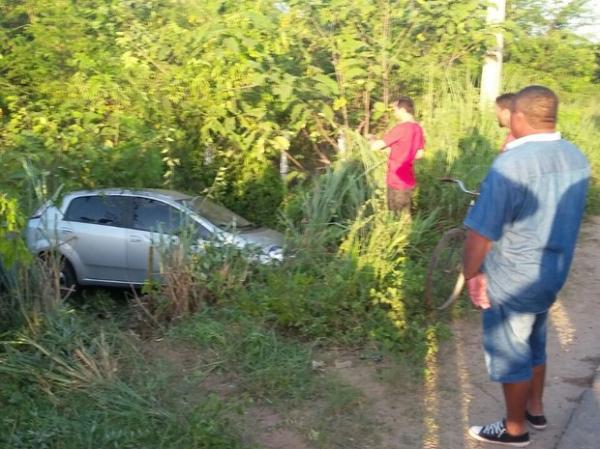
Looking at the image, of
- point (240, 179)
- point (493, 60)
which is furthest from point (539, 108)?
point (493, 60)

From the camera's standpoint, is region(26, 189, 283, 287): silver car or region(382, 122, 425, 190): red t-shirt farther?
region(26, 189, 283, 287): silver car

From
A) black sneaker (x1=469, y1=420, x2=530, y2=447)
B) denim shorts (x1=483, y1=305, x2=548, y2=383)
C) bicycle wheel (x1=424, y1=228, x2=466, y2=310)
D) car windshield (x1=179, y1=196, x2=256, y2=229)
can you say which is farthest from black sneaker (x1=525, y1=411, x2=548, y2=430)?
car windshield (x1=179, y1=196, x2=256, y2=229)

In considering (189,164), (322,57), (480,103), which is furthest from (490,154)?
(189,164)

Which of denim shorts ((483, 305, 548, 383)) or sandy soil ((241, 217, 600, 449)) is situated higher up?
denim shorts ((483, 305, 548, 383))

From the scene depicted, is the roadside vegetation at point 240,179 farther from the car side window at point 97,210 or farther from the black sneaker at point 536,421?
the black sneaker at point 536,421

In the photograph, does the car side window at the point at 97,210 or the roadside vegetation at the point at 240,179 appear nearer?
the roadside vegetation at the point at 240,179

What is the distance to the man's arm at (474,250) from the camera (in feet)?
12.8

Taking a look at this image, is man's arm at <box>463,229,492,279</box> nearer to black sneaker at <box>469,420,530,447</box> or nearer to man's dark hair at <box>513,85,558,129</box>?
man's dark hair at <box>513,85,558,129</box>

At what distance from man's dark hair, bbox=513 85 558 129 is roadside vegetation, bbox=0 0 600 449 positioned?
6.40 feet

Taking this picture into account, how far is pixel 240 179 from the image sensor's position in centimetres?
1060

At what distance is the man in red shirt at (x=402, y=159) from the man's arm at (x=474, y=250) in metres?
4.15

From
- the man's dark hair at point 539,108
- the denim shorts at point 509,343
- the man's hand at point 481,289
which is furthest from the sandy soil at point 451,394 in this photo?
the man's dark hair at point 539,108

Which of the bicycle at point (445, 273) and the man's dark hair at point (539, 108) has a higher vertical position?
the man's dark hair at point (539, 108)

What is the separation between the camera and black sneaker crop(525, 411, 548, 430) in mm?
4539
